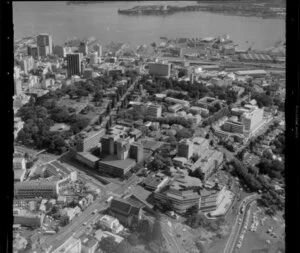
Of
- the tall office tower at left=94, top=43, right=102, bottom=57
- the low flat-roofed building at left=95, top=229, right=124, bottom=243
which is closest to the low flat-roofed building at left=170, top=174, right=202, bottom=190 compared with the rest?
the low flat-roofed building at left=95, top=229, right=124, bottom=243

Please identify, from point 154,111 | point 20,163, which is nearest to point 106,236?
point 20,163

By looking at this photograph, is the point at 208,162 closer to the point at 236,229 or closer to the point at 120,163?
the point at 120,163

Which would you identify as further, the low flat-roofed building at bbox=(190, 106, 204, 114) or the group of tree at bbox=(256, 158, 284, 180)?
the low flat-roofed building at bbox=(190, 106, 204, 114)

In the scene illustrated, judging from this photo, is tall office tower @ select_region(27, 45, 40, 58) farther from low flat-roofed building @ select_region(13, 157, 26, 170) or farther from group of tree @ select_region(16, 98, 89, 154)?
low flat-roofed building @ select_region(13, 157, 26, 170)

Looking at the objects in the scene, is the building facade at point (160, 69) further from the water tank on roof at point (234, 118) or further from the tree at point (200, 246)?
the tree at point (200, 246)

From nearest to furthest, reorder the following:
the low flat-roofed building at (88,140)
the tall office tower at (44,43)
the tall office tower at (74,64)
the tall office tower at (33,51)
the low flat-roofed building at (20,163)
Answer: the low flat-roofed building at (20,163)
the low flat-roofed building at (88,140)
the tall office tower at (74,64)
the tall office tower at (33,51)
the tall office tower at (44,43)

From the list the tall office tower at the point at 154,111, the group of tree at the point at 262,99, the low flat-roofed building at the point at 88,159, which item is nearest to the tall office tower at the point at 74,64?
the tall office tower at the point at 154,111
